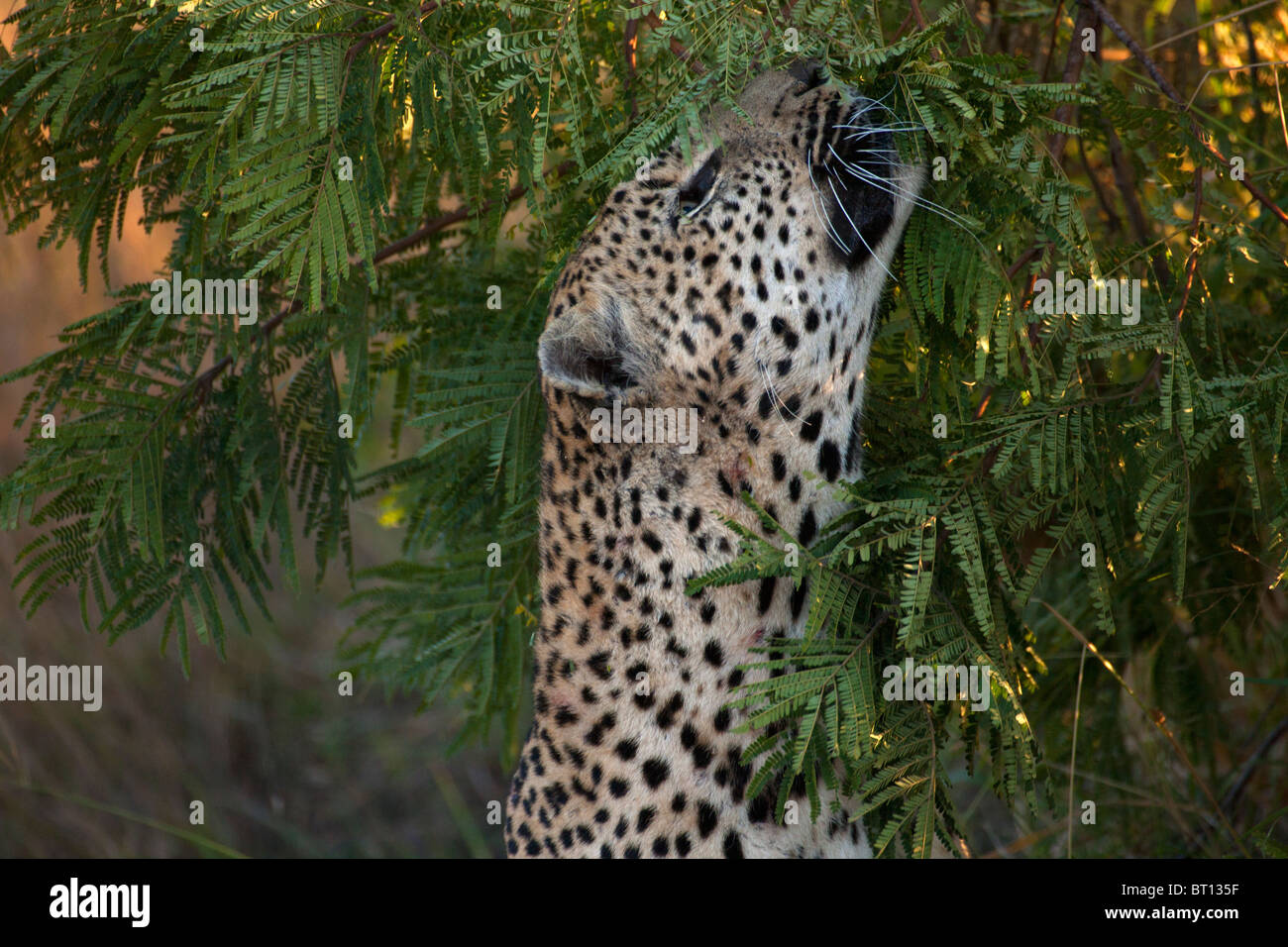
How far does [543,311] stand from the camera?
463 centimetres

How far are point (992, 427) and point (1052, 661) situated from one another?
2.16 m

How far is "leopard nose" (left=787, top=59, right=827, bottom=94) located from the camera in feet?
11.4

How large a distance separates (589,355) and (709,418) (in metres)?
0.40

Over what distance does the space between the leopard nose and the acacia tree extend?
16 centimetres

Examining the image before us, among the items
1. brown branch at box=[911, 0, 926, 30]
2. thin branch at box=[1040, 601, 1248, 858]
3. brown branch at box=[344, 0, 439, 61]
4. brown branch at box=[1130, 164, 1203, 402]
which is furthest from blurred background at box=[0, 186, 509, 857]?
brown branch at box=[1130, 164, 1203, 402]

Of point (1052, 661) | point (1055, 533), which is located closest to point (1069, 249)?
point (1055, 533)

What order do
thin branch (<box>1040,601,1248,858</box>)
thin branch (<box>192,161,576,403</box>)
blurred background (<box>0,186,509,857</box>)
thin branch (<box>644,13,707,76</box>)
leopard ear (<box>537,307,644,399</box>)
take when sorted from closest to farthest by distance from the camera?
thin branch (<box>644,13,707,76</box>) < leopard ear (<box>537,307,644,399</box>) < thin branch (<box>1040,601,1248,858</box>) < thin branch (<box>192,161,576,403</box>) < blurred background (<box>0,186,509,857</box>)

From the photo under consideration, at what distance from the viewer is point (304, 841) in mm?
8578

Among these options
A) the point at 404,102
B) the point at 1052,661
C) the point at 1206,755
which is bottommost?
the point at 1206,755

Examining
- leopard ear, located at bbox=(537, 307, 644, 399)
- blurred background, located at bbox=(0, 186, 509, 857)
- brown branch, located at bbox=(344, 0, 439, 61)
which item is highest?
brown branch, located at bbox=(344, 0, 439, 61)

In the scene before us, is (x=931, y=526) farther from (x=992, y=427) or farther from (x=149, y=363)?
(x=149, y=363)

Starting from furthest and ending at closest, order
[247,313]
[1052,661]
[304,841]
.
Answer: [304,841], [1052,661], [247,313]

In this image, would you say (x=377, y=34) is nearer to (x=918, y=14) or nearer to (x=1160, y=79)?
(x=918, y=14)

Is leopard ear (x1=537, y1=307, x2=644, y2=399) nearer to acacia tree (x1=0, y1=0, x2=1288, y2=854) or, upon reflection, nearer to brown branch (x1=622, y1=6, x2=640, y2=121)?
acacia tree (x1=0, y1=0, x2=1288, y2=854)
